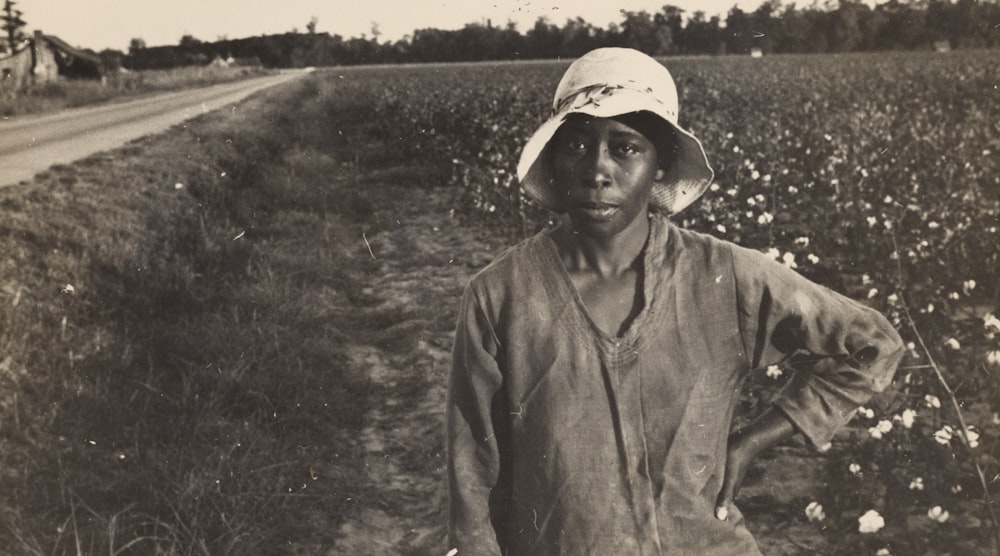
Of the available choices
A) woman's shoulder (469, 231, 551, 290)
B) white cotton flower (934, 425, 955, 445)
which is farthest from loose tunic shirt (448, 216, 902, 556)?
white cotton flower (934, 425, 955, 445)

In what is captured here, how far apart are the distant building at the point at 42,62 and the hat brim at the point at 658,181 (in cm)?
185

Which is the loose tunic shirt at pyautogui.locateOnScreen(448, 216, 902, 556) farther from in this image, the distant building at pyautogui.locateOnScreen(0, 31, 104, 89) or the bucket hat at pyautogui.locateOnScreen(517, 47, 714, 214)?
the distant building at pyautogui.locateOnScreen(0, 31, 104, 89)

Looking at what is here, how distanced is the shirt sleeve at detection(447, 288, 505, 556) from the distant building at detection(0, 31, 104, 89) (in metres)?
1.95

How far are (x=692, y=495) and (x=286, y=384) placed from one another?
2.37m

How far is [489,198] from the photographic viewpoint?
6.52m

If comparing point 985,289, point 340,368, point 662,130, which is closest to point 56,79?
point 340,368

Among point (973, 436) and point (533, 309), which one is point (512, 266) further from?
point (973, 436)

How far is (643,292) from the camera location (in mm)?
1604

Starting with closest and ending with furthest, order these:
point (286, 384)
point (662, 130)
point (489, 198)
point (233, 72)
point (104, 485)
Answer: point (662, 130)
point (104, 485)
point (286, 384)
point (233, 72)
point (489, 198)

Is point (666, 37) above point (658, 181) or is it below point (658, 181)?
above

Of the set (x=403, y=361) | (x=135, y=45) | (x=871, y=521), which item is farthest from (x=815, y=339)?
(x=403, y=361)

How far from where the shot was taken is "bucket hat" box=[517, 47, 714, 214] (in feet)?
4.94

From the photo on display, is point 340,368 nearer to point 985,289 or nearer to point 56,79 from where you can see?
point 56,79

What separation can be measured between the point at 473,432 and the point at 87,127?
499cm
